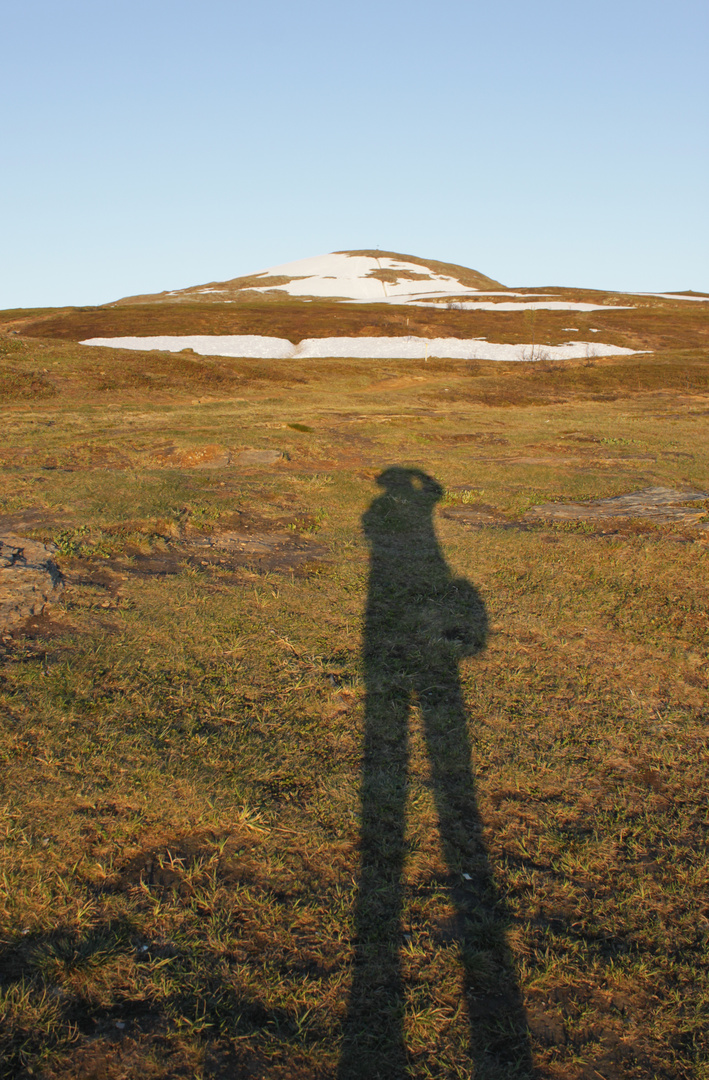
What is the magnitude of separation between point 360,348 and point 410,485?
124 ft

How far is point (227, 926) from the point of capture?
340 cm

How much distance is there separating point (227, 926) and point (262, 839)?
25.0 inches

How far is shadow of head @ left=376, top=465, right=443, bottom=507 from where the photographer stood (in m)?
12.7

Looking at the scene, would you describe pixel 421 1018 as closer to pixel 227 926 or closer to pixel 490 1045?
pixel 490 1045

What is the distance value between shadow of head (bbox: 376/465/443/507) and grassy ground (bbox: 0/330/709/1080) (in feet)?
7.46

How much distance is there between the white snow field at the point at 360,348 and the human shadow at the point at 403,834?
40656 millimetres

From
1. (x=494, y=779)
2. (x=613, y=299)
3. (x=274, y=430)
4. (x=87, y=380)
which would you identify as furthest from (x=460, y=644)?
(x=613, y=299)

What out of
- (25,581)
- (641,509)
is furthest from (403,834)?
(641,509)

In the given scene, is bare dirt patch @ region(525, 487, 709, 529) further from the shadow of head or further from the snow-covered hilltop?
the snow-covered hilltop

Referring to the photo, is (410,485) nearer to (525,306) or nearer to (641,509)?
(641,509)

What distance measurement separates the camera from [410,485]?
44.6 feet

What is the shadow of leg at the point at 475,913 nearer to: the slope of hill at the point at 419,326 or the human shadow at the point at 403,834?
the human shadow at the point at 403,834

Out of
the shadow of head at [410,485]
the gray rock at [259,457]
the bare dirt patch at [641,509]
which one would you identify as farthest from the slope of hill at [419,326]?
the bare dirt patch at [641,509]

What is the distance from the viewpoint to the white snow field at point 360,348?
152ft
